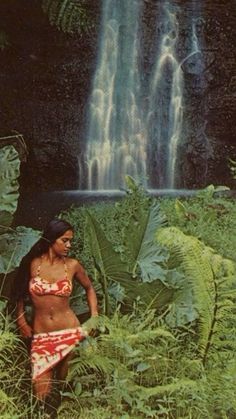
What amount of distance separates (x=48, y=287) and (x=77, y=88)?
8.57m

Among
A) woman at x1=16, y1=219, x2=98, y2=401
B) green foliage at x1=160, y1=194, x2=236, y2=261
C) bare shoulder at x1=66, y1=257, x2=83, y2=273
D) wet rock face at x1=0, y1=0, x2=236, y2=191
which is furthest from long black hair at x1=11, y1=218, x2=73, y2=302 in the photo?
wet rock face at x1=0, y1=0, x2=236, y2=191

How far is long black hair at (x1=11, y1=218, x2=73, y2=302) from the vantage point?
397 centimetres

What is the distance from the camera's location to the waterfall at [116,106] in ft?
37.9

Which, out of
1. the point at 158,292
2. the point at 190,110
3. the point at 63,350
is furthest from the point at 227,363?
the point at 190,110

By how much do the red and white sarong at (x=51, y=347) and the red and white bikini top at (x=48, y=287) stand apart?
23 centimetres

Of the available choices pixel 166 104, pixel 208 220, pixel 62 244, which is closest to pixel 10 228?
pixel 62 244

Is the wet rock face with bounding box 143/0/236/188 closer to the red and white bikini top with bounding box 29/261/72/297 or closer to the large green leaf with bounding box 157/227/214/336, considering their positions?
the large green leaf with bounding box 157/227/214/336

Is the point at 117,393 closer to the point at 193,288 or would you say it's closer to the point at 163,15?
the point at 193,288

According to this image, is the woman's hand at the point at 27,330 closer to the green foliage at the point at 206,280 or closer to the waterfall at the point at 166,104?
the green foliage at the point at 206,280

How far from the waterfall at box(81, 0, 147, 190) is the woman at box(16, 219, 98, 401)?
24.1ft

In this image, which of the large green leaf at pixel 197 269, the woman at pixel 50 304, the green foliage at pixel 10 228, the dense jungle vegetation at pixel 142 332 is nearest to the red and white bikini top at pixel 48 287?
the woman at pixel 50 304

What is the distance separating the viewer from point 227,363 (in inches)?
162

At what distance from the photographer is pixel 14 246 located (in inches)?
173

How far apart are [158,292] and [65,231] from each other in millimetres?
858
